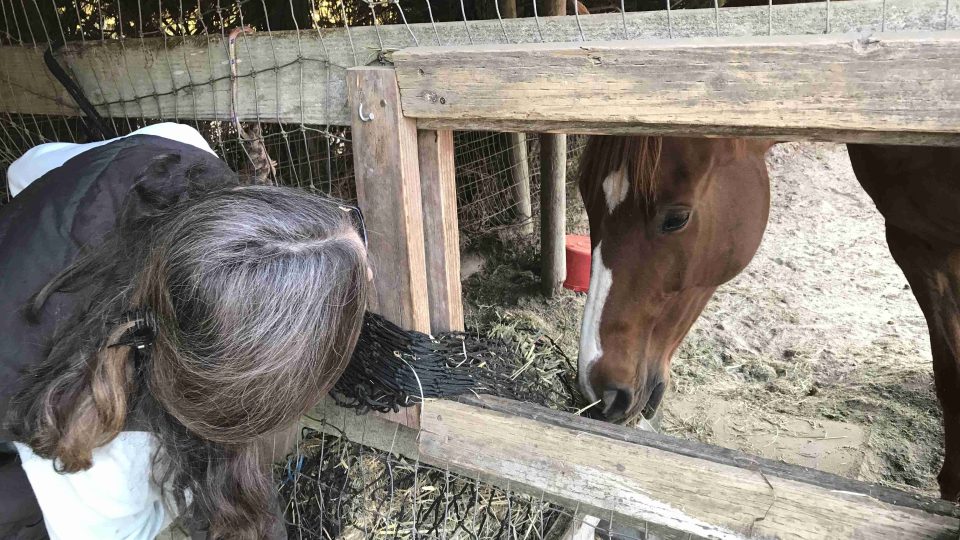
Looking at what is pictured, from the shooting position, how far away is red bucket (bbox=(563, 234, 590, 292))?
11.8 ft

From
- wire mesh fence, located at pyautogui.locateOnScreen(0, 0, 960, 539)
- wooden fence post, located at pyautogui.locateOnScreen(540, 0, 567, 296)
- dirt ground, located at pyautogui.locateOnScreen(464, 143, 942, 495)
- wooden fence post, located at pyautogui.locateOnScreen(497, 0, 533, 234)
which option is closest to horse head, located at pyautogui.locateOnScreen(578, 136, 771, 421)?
wire mesh fence, located at pyautogui.locateOnScreen(0, 0, 960, 539)

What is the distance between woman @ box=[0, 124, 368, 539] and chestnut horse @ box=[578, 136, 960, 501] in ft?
2.64

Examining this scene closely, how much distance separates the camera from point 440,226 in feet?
3.59

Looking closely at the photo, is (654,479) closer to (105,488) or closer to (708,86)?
(708,86)

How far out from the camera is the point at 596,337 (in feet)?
5.30

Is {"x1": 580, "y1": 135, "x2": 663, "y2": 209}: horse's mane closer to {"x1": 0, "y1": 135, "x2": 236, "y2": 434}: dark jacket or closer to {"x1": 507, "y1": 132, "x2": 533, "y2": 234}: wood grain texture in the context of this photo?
{"x1": 0, "y1": 135, "x2": 236, "y2": 434}: dark jacket

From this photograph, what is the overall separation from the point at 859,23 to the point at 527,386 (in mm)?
843

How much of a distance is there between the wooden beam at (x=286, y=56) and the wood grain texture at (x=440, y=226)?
0.52 feet

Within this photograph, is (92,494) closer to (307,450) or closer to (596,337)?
(307,450)

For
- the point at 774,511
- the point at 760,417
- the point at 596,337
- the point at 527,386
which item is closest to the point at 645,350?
the point at 596,337

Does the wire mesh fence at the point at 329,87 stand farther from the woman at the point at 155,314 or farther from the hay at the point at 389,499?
the woman at the point at 155,314

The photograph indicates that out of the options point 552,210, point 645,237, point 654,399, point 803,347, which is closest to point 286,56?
point 645,237

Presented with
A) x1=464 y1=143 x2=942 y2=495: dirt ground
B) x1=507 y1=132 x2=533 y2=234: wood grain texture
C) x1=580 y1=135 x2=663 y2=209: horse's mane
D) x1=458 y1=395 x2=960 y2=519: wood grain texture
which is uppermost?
x1=580 y1=135 x2=663 y2=209: horse's mane

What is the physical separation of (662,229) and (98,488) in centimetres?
130
